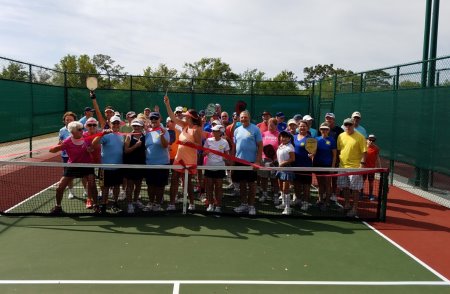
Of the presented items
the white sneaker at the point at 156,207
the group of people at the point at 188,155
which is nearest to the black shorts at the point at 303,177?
the group of people at the point at 188,155

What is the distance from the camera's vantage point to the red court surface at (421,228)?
5.97 m

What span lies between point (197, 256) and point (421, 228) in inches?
172

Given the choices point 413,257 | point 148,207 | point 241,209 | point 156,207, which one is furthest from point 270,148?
point 413,257

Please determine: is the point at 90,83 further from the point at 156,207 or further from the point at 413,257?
the point at 413,257

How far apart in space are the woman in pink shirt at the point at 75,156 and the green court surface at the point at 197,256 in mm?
586

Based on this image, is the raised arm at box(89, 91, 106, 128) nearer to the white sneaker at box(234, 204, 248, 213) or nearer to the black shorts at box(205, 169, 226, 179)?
the black shorts at box(205, 169, 226, 179)

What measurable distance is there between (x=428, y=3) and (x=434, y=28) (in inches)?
30.3

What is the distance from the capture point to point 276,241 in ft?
21.0

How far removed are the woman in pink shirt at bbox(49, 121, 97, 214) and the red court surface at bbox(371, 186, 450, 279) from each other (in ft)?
17.9

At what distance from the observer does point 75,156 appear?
7449mm

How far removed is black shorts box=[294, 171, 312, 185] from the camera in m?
8.03

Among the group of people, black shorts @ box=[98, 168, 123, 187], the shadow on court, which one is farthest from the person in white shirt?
black shorts @ box=[98, 168, 123, 187]

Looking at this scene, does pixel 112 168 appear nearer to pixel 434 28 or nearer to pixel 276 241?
pixel 276 241

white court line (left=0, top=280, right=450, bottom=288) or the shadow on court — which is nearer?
white court line (left=0, top=280, right=450, bottom=288)
